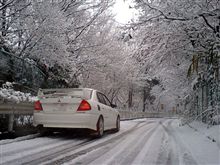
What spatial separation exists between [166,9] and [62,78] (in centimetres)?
844

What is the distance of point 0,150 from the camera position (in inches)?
221

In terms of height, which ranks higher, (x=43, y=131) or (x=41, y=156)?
(x=43, y=131)

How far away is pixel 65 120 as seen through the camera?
7758mm

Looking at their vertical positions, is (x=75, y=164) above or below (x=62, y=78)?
below

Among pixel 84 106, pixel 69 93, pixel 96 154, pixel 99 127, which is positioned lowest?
pixel 96 154

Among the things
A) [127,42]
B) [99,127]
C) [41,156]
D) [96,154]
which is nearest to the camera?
[41,156]

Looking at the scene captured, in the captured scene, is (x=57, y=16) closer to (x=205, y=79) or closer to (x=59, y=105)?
(x=59, y=105)

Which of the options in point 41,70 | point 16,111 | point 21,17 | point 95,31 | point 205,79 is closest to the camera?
point 16,111

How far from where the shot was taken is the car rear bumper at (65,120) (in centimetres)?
773

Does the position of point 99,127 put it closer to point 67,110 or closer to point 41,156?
point 67,110

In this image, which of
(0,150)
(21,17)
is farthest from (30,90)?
(0,150)

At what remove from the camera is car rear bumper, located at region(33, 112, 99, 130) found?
25.3ft

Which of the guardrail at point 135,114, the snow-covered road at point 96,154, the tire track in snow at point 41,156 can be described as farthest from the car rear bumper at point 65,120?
the guardrail at point 135,114

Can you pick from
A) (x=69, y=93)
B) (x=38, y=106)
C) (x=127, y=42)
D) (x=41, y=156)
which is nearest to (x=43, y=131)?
(x=38, y=106)
